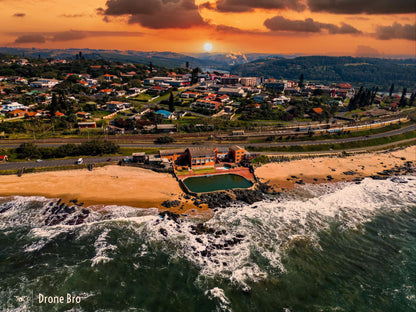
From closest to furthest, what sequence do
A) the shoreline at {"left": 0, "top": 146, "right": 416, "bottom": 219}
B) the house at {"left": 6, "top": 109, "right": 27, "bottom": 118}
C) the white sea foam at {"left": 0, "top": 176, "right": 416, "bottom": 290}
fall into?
the white sea foam at {"left": 0, "top": 176, "right": 416, "bottom": 290} → the shoreline at {"left": 0, "top": 146, "right": 416, "bottom": 219} → the house at {"left": 6, "top": 109, "right": 27, "bottom": 118}

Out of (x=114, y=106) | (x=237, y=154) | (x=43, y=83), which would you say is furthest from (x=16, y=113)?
(x=237, y=154)

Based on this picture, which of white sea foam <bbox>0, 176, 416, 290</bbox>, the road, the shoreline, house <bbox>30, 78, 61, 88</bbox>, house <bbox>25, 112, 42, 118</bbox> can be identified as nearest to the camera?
white sea foam <bbox>0, 176, 416, 290</bbox>

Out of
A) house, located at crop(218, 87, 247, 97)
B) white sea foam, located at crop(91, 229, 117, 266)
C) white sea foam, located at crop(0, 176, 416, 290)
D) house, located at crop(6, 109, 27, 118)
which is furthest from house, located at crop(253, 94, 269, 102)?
white sea foam, located at crop(91, 229, 117, 266)

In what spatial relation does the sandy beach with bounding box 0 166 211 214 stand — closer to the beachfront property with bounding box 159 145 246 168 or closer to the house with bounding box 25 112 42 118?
the beachfront property with bounding box 159 145 246 168

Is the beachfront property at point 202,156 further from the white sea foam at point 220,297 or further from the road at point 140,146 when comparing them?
the white sea foam at point 220,297

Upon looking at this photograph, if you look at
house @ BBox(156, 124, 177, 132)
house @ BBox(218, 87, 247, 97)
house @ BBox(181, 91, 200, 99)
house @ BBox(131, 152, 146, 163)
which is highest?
house @ BBox(218, 87, 247, 97)

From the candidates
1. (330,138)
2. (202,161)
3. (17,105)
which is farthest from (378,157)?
(17,105)

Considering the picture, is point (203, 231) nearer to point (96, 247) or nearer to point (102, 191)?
point (96, 247)
